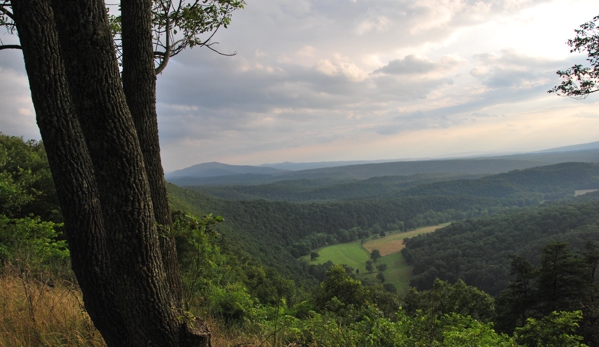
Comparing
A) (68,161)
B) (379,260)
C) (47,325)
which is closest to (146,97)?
(68,161)

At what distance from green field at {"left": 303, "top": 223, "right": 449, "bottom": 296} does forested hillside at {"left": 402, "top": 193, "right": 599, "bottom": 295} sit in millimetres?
2517

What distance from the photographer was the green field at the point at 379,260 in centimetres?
5828

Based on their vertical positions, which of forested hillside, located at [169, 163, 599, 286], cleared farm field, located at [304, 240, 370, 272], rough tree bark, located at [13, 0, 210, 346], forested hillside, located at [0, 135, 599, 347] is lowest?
cleared farm field, located at [304, 240, 370, 272]

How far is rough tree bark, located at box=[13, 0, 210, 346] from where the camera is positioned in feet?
6.02

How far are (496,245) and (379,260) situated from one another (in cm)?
2438

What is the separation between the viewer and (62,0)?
1804 mm

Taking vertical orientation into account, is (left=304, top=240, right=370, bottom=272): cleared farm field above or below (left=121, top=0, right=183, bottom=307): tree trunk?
below

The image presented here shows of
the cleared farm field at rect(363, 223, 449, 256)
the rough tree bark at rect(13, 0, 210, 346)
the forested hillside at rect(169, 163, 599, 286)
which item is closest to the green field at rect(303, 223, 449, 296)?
the cleared farm field at rect(363, 223, 449, 256)

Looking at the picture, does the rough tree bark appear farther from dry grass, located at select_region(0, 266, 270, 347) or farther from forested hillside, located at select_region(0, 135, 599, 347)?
dry grass, located at select_region(0, 266, 270, 347)

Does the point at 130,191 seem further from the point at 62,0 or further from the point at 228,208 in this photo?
the point at 228,208

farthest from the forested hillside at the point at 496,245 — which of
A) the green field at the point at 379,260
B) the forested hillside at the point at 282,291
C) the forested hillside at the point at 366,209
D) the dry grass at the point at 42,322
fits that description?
the dry grass at the point at 42,322

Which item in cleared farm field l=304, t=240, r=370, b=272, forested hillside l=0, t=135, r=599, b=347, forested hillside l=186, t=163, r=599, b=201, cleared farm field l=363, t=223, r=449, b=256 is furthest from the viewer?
forested hillside l=186, t=163, r=599, b=201

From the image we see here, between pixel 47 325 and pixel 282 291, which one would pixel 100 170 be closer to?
pixel 47 325

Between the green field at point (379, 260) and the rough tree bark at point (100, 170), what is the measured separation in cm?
A: 5392
